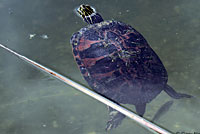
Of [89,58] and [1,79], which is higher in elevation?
[89,58]

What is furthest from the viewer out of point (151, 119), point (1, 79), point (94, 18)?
point (94, 18)

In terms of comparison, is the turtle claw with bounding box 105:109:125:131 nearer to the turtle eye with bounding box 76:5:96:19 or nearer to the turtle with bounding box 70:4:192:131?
the turtle with bounding box 70:4:192:131

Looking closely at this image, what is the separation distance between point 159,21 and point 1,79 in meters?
1.16

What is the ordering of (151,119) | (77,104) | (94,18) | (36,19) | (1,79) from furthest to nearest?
(36,19) → (94,18) → (1,79) → (77,104) → (151,119)

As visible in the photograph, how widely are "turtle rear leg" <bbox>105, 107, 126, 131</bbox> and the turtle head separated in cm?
69

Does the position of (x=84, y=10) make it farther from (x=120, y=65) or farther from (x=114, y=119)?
(x=114, y=119)

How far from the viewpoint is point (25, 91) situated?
4.75 feet

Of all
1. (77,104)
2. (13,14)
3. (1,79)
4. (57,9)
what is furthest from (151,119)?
(13,14)

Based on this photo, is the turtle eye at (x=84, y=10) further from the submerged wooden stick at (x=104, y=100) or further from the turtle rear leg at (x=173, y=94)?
the turtle rear leg at (x=173, y=94)

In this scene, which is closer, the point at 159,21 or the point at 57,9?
the point at 159,21

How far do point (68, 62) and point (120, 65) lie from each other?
404mm

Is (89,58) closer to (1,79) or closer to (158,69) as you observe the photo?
(158,69)

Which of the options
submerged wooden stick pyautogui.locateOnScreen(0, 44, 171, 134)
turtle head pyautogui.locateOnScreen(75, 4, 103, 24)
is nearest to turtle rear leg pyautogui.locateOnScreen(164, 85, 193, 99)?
submerged wooden stick pyautogui.locateOnScreen(0, 44, 171, 134)

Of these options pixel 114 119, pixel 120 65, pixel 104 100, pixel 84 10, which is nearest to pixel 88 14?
pixel 84 10
